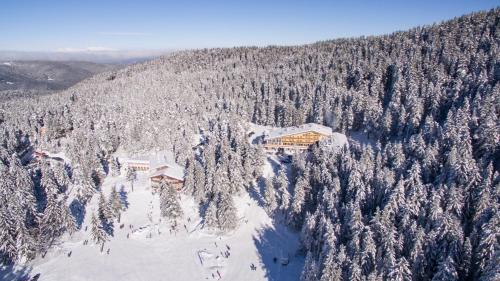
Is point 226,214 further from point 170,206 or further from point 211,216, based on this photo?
point 170,206

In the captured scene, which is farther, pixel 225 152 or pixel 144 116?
pixel 144 116

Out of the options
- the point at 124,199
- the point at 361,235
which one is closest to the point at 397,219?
the point at 361,235

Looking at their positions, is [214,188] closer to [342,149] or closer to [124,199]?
[124,199]

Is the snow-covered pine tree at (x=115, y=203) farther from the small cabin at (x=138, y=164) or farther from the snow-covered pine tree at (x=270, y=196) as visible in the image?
the snow-covered pine tree at (x=270, y=196)

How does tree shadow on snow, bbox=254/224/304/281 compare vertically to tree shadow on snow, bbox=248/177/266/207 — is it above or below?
below

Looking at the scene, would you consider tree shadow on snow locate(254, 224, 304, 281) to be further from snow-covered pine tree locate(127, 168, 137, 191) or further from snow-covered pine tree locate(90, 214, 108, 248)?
snow-covered pine tree locate(127, 168, 137, 191)

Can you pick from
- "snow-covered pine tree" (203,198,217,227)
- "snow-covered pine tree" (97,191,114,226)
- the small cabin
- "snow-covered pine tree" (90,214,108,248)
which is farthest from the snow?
"snow-covered pine tree" (90,214,108,248)
